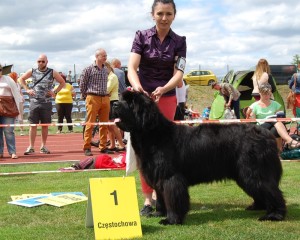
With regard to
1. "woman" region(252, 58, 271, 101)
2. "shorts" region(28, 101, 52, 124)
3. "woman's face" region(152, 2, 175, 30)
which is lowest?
"shorts" region(28, 101, 52, 124)

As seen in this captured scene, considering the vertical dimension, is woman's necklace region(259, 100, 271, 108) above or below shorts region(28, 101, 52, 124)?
below

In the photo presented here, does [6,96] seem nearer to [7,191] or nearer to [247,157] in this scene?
[7,191]

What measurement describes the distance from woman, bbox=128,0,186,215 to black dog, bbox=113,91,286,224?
524mm

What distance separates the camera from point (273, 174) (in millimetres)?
4176

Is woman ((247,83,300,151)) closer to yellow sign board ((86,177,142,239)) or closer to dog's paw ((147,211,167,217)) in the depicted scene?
dog's paw ((147,211,167,217))

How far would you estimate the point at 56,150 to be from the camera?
1138 cm

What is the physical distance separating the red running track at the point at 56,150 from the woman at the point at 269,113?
11.4ft

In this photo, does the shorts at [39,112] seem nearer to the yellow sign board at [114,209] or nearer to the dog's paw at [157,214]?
the dog's paw at [157,214]

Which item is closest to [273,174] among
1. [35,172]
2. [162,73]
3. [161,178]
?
[161,178]

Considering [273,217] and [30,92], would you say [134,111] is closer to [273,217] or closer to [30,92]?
[273,217]

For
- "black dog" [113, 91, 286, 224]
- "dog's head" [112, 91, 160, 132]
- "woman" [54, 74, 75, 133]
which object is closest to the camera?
"dog's head" [112, 91, 160, 132]

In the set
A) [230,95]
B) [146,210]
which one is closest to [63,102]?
[230,95]

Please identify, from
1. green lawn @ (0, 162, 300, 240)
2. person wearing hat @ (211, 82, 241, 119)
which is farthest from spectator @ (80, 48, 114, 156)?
person wearing hat @ (211, 82, 241, 119)

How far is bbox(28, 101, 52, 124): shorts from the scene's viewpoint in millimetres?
9625
